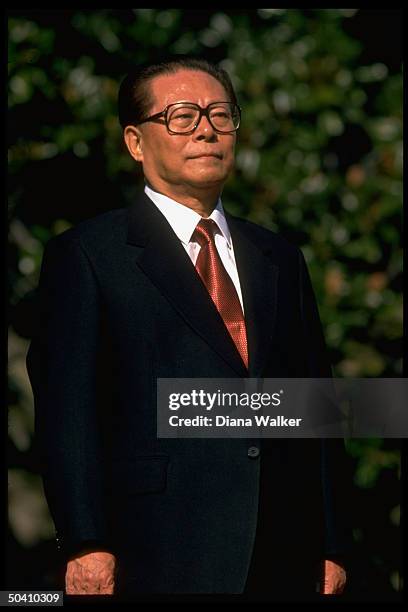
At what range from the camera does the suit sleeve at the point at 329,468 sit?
12.4ft

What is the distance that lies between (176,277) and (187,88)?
0.64 m

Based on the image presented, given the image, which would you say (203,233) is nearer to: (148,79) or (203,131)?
(203,131)

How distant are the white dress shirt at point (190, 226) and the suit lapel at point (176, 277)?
25 mm

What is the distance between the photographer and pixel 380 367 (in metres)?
5.40

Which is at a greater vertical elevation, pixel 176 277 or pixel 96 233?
pixel 96 233

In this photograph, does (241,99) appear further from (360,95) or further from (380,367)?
(380,367)

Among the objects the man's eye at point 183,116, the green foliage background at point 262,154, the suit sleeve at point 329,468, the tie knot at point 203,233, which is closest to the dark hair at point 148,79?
the man's eye at point 183,116

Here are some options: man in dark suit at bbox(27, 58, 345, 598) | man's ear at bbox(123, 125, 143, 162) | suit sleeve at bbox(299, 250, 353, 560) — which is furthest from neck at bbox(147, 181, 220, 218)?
suit sleeve at bbox(299, 250, 353, 560)

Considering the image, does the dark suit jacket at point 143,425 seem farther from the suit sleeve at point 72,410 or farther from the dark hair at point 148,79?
the dark hair at point 148,79

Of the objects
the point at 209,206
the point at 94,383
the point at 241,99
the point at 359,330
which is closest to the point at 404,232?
the point at 359,330

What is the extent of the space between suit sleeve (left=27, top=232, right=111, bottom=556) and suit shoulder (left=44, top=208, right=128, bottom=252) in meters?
0.03

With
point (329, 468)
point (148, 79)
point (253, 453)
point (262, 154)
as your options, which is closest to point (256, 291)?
point (253, 453)

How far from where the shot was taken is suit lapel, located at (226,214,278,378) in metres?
3.62

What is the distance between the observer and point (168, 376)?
3.55 metres
